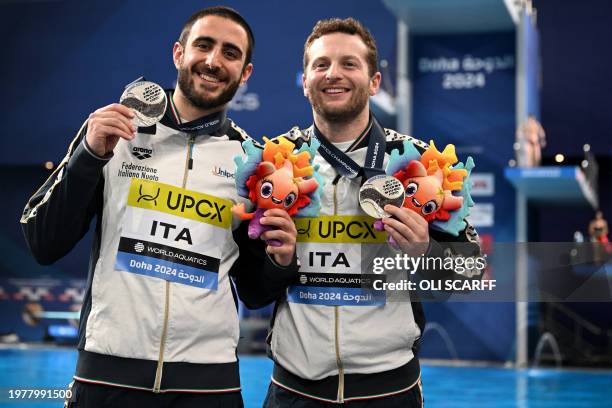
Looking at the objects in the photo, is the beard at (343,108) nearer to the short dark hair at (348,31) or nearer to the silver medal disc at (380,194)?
the short dark hair at (348,31)

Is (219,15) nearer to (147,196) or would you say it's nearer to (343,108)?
(343,108)

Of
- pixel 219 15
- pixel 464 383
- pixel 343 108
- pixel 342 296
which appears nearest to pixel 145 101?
pixel 219 15

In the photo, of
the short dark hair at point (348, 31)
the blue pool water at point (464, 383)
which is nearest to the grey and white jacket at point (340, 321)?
the short dark hair at point (348, 31)

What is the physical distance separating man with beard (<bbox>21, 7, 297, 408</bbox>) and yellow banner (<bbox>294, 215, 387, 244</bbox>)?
0.18m

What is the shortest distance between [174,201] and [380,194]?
2.31ft

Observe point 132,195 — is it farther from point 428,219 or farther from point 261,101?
point 261,101

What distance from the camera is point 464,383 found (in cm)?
1065

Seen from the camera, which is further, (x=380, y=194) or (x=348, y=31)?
→ (x=348, y=31)

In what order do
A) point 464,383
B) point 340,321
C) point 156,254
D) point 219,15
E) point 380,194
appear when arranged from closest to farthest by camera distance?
point 380,194 → point 156,254 → point 340,321 → point 219,15 → point 464,383

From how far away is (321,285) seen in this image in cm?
288

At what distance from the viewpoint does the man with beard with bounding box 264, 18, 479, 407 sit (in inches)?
113

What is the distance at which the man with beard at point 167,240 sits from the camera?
2680 mm

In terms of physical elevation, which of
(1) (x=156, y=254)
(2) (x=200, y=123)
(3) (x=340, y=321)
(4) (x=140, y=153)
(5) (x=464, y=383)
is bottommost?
(5) (x=464, y=383)

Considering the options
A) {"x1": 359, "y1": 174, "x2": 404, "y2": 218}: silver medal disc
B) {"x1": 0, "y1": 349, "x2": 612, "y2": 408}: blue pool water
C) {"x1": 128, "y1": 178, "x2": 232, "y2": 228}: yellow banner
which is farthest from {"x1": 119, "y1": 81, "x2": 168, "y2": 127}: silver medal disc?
{"x1": 0, "y1": 349, "x2": 612, "y2": 408}: blue pool water
